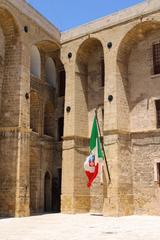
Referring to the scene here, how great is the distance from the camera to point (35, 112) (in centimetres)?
2047

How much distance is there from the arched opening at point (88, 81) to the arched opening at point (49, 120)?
2.59 m

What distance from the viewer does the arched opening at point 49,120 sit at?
21.4 meters

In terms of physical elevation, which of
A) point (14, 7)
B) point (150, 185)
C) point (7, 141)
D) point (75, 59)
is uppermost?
point (14, 7)

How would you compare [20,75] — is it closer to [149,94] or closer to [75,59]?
[75,59]

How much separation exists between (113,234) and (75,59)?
11.9 meters

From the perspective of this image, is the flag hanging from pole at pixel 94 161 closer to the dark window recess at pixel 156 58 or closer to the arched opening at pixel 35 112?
the arched opening at pixel 35 112

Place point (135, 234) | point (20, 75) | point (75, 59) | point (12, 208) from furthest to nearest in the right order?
point (75, 59) < point (20, 75) < point (12, 208) < point (135, 234)

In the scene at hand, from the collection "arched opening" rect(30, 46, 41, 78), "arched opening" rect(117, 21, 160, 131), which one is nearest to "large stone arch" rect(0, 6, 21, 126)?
"arched opening" rect(30, 46, 41, 78)

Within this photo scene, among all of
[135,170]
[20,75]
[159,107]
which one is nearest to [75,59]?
[20,75]

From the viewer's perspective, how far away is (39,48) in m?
21.0

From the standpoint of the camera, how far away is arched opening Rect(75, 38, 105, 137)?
19516mm

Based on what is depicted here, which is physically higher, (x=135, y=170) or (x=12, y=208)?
(x=135, y=170)

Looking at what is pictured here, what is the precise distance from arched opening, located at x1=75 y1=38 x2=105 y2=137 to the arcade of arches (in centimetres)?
6

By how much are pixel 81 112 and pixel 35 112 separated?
2.83 metres
